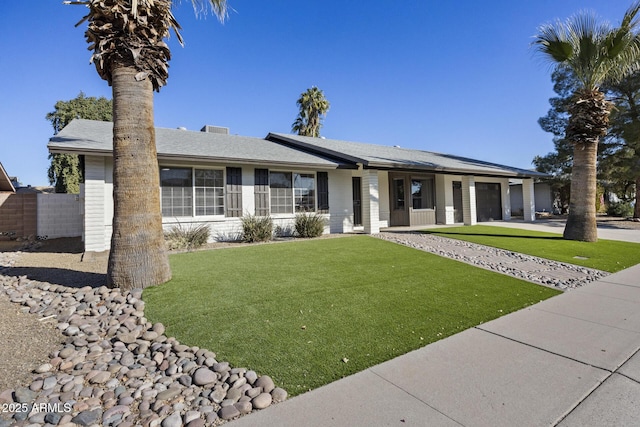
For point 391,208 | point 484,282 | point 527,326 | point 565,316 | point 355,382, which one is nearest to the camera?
point 355,382

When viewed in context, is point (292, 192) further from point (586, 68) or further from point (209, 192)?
point (586, 68)

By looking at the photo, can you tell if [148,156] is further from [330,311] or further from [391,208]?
[391,208]

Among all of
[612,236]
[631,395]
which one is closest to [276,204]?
[631,395]

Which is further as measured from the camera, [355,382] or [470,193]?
[470,193]

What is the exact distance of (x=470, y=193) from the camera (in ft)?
55.5

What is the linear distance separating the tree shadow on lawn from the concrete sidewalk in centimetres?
502

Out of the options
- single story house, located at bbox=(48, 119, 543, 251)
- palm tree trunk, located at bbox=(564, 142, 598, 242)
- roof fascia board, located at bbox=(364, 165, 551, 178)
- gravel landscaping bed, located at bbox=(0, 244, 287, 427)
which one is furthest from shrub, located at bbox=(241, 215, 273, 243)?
palm tree trunk, located at bbox=(564, 142, 598, 242)

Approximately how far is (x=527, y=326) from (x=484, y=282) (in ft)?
→ 7.06

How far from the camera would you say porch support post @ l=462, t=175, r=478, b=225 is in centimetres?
1686

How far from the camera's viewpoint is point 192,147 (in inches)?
442

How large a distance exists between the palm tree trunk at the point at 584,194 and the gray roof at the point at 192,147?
28.6 feet

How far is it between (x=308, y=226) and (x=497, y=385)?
31.8ft

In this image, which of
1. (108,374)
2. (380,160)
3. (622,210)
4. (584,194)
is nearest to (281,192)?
(380,160)

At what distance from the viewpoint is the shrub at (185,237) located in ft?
32.1
